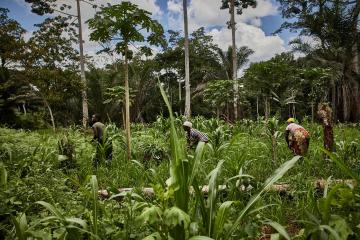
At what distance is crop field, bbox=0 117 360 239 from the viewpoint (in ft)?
7.69

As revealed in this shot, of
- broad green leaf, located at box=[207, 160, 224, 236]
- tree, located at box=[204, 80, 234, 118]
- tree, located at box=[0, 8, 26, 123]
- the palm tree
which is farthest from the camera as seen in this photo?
the palm tree

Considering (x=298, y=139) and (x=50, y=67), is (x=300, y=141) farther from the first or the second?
(x=50, y=67)

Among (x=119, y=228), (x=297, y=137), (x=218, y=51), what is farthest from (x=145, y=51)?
(x=218, y=51)

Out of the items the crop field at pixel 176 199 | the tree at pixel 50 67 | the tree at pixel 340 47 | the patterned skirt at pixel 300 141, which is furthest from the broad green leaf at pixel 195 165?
the tree at pixel 340 47

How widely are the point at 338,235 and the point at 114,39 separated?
5.92m

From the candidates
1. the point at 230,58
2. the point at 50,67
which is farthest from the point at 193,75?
the point at 50,67

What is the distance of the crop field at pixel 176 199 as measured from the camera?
2344 mm

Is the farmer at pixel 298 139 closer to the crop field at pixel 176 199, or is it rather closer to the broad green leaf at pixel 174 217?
the crop field at pixel 176 199

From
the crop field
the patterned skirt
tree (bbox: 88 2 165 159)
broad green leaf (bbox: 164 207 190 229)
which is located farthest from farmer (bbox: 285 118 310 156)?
broad green leaf (bbox: 164 207 190 229)

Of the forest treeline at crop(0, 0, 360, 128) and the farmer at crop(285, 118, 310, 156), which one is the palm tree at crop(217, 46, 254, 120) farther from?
the farmer at crop(285, 118, 310, 156)

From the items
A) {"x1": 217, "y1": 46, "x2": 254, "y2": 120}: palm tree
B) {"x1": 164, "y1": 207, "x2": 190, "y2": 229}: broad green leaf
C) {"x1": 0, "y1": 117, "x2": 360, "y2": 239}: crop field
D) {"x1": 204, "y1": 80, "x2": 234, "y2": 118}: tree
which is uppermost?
{"x1": 217, "y1": 46, "x2": 254, "y2": 120}: palm tree

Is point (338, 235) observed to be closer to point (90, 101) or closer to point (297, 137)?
point (297, 137)

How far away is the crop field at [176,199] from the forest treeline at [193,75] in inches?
171

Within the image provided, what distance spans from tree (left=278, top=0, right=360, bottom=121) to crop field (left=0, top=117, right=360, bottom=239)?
53.3 ft
